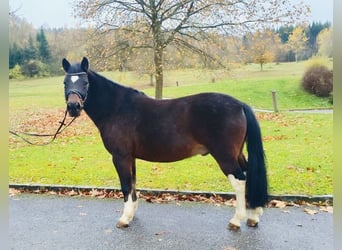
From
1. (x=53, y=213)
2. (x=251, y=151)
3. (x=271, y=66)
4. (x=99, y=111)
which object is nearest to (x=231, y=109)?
(x=251, y=151)

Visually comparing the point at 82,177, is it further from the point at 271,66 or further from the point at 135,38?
the point at 271,66

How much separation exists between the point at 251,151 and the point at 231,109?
1.57 feet

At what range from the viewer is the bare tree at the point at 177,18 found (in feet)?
26.8

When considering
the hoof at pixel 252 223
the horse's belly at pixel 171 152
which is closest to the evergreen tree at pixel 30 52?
the horse's belly at pixel 171 152

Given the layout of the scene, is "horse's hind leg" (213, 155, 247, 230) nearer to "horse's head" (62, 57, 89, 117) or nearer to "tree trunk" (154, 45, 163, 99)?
"horse's head" (62, 57, 89, 117)

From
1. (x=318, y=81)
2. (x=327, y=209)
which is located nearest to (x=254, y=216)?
(x=327, y=209)

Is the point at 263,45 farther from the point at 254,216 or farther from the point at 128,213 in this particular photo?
the point at 128,213

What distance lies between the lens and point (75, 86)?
3291mm

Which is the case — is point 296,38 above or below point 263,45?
above

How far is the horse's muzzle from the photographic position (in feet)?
10.5

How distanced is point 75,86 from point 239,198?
1974 mm

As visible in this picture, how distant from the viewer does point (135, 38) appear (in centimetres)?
834

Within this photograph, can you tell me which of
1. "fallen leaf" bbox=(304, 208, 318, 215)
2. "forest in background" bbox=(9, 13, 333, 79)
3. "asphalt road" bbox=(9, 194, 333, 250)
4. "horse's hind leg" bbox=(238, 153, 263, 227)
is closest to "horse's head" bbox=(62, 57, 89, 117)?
"asphalt road" bbox=(9, 194, 333, 250)

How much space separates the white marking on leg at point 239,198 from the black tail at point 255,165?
0.10 meters
